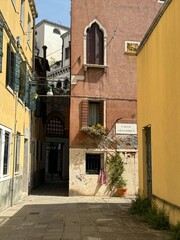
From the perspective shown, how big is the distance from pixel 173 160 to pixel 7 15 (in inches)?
274

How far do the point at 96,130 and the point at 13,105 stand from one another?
5271mm

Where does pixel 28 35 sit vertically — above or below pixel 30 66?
above

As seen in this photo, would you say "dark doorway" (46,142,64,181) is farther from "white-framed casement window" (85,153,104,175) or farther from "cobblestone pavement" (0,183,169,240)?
"cobblestone pavement" (0,183,169,240)

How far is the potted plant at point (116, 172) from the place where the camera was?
1682 centimetres

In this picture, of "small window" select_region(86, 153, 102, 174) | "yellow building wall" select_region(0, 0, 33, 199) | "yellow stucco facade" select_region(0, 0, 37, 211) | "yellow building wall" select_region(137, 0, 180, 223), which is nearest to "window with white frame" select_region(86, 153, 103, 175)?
"small window" select_region(86, 153, 102, 174)

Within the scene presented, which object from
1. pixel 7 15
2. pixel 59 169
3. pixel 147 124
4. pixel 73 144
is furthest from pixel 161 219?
pixel 59 169

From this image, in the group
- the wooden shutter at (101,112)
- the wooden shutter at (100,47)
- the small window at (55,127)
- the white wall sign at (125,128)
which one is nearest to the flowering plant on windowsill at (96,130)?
the wooden shutter at (101,112)

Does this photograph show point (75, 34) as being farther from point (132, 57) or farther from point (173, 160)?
point (173, 160)

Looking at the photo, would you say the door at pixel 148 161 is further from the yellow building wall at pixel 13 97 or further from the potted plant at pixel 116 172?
the potted plant at pixel 116 172

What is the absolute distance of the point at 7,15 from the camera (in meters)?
11.3

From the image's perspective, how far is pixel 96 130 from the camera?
16.8m

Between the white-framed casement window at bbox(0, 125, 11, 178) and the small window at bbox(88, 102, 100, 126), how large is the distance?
607 centimetres

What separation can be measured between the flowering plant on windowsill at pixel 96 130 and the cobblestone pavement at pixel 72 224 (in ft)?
15.6

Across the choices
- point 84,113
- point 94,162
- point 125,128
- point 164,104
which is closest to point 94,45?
point 84,113
